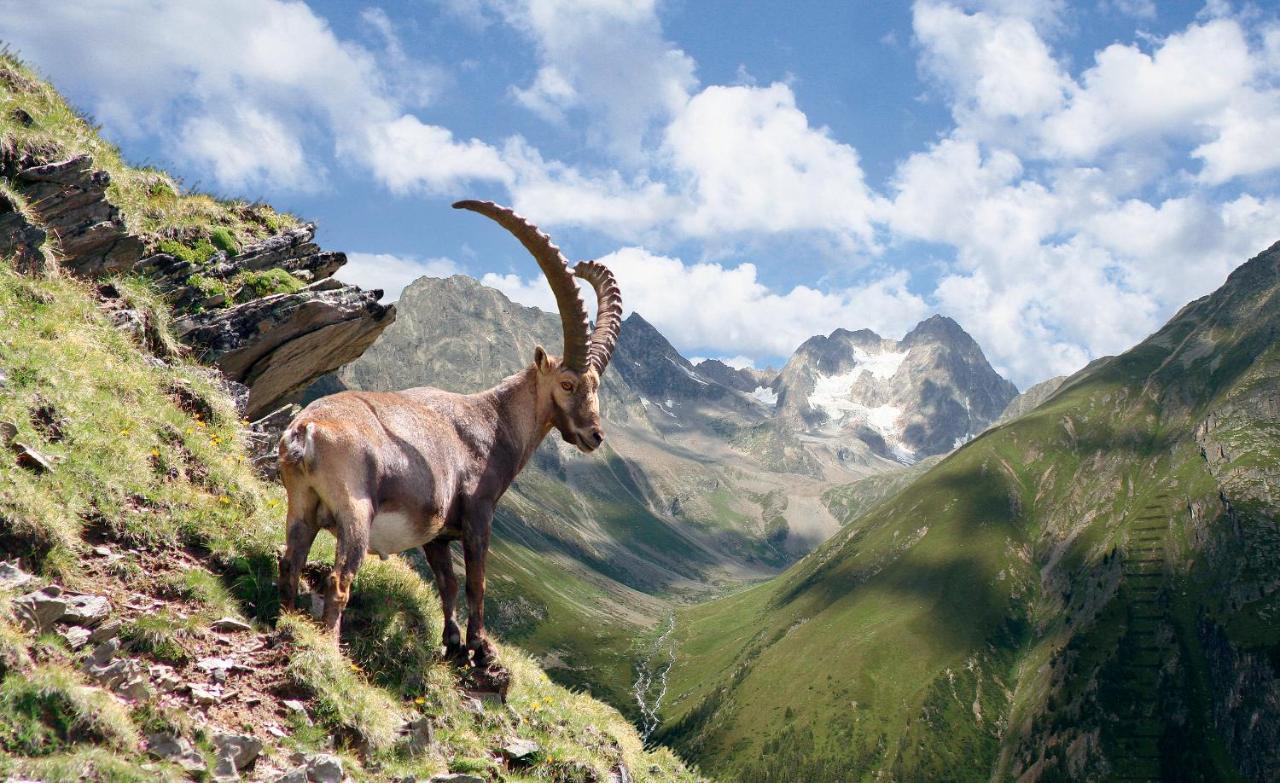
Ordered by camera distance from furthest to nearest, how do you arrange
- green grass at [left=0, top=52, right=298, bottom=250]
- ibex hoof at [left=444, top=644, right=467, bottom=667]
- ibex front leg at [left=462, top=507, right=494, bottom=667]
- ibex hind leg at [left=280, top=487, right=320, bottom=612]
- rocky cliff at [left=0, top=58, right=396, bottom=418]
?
green grass at [left=0, top=52, right=298, bottom=250] < rocky cliff at [left=0, top=58, right=396, bottom=418] < ibex hoof at [left=444, top=644, right=467, bottom=667] < ibex front leg at [left=462, top=507, right=494, bottom=667] < ibex hind leg at [left=280, top=487, right=320, bottom=612]

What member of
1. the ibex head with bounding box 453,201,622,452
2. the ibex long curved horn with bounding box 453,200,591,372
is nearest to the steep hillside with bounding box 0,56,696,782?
the ibex head with bounding box 453,201,622,452

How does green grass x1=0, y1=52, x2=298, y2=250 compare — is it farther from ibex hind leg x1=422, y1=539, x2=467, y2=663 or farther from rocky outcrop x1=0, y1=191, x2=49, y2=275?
ibex hind leg x1=422, y1=539, x2=467, y2=663

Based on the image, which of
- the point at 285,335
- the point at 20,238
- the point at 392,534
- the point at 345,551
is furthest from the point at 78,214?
the point at 345,551

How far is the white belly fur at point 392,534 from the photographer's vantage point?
39.7 feet

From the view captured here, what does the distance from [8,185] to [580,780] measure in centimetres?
1918

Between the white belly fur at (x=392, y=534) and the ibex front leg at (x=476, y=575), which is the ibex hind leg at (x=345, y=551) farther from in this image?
the ibex front leg at (x=476, y=575)

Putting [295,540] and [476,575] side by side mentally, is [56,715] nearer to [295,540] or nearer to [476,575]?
[295,540]

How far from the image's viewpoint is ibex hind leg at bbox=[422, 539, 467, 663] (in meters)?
14.1

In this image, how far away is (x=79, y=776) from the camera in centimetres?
726

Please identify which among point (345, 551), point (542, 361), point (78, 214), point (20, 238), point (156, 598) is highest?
point (78, 214)

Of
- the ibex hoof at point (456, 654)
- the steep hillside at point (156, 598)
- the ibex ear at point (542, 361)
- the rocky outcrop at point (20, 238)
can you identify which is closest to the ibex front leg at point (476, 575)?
the ibex hoof at point (456, 654)

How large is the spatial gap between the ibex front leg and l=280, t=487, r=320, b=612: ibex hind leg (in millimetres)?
2509

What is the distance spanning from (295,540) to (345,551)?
3.14ft

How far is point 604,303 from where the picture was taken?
55.4ft
